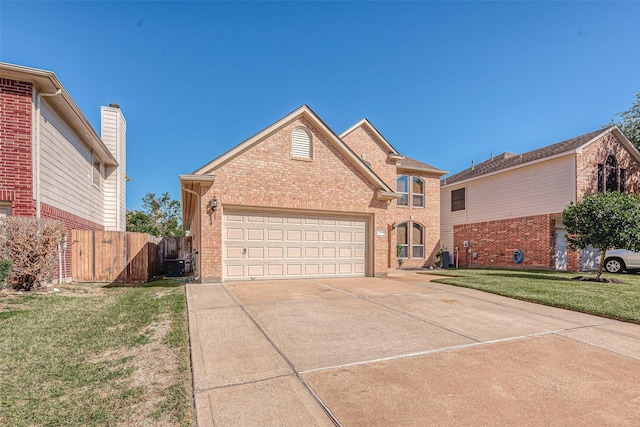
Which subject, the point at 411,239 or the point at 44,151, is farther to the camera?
the point at 411,239

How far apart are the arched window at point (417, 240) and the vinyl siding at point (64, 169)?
1597 centimetres

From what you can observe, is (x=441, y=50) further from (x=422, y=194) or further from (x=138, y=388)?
(x=138, y=388)

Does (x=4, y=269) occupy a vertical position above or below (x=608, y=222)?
below

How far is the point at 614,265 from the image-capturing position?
576 inches

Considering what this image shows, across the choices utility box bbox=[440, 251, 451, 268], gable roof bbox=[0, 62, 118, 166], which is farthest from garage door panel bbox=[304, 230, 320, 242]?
utility box bbox=[440, 251, 451, 268]

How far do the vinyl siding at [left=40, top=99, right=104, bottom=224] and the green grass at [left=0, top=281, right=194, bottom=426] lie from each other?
4.12 m

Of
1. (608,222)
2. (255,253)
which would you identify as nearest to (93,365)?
(255,253)

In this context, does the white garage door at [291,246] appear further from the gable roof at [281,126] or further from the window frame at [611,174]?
the window frame at [611,174]

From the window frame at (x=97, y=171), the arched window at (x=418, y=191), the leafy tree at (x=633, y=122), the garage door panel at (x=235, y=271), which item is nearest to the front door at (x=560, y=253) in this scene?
the arched window at (x=418, y=191)

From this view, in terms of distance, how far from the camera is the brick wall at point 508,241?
16.3 m

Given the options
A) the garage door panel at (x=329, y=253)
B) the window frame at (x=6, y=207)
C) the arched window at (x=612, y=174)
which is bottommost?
the garage door panel at (x=329, y=253)

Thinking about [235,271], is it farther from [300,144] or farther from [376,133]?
[376,133]

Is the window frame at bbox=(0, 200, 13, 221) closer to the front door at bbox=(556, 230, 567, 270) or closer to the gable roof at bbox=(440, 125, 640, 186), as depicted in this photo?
the gable roof at bbox=(440, 125, 640, 186)

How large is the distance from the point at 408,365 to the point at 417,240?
15.8 m
